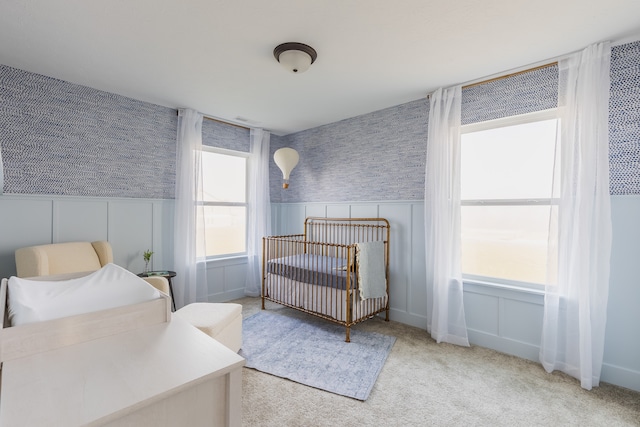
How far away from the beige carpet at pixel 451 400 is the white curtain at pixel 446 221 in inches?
15.7

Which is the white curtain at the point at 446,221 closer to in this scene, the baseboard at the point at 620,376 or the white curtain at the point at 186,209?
the baseboard at the point at 620,376

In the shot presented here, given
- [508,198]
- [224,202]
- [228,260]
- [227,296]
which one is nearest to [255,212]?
[224,202]

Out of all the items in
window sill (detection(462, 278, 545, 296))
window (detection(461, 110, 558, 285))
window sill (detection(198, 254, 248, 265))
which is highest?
window (detection(461, 110, 558, 285))

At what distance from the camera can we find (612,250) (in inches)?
82.0

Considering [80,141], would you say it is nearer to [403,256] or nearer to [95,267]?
[95,267]

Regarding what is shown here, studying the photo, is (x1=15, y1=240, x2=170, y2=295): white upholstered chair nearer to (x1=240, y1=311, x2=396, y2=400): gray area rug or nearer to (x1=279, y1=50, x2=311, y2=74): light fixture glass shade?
(x1=240, y1=311, x2=396, y2=400): gray area rug

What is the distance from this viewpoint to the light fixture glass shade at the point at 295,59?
2.03 m

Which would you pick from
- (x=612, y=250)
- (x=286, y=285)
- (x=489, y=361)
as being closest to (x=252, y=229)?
(x=286, y=285)

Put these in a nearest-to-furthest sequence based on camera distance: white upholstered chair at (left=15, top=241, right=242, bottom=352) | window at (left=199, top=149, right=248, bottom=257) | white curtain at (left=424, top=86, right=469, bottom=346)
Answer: white upholstered chair at (left=15, top=241, right=242, bottom=352)
white curtain at (left=424, top=86, right=469, bottom=346)
window at (left=199, top=149, right=248, bottom=257)

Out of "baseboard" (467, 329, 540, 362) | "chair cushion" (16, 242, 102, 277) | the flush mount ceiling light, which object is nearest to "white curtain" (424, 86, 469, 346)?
"baseboard" (467, 329, 540, 362)

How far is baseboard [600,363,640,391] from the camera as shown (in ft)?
6.53

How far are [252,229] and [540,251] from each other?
3177mm

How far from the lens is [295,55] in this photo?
2.03 metres

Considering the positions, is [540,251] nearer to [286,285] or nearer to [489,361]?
[489,361]
